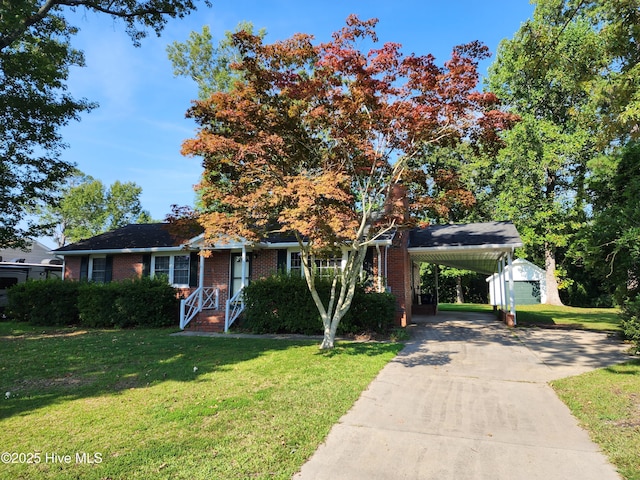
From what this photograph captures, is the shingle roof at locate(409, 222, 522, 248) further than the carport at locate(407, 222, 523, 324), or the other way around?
the shingle roof at locate(409, 222, 522, 248)

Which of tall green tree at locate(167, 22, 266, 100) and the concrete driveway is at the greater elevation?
tall green tree at locate(167, 22, 266, 100)

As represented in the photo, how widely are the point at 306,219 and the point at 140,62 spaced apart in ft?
35.0

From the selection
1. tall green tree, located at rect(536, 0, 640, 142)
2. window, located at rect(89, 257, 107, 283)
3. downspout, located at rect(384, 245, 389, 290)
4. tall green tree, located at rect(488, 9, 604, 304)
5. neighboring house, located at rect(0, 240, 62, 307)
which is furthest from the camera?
tall green tree, located at rect(488, 9, 604, 304)

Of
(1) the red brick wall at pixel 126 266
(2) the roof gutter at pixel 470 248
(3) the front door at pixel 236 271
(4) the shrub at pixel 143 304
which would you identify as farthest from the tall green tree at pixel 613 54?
(1) the red brick wall at pixel 126 266

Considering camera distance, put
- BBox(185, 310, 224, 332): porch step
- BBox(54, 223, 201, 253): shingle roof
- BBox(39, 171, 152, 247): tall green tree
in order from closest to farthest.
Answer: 1. BBox(185, 310, 224, 332): porch step
2. BBox(54, 223, 201, 253): shingle roof
3. BBox(39, 171, 152, 247): tall green tree

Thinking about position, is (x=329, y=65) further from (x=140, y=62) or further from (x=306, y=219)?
(x=140, y=62)

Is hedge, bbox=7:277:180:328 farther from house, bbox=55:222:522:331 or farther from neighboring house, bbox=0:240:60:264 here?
neighboring house, bbox=0:240:60:264

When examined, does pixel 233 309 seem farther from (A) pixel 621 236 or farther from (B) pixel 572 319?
(B) pixel 572 319

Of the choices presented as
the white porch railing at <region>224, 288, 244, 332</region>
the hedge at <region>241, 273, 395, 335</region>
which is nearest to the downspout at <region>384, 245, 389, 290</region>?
the hedge at <region>241, 273, 395, 335</region>

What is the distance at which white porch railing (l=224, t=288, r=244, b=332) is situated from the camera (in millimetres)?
12484

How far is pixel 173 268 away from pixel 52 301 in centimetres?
445

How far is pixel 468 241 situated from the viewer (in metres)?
14.2

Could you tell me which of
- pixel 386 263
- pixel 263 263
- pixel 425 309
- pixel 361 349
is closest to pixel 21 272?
pixel 263 263

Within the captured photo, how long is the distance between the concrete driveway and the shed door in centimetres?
2457
